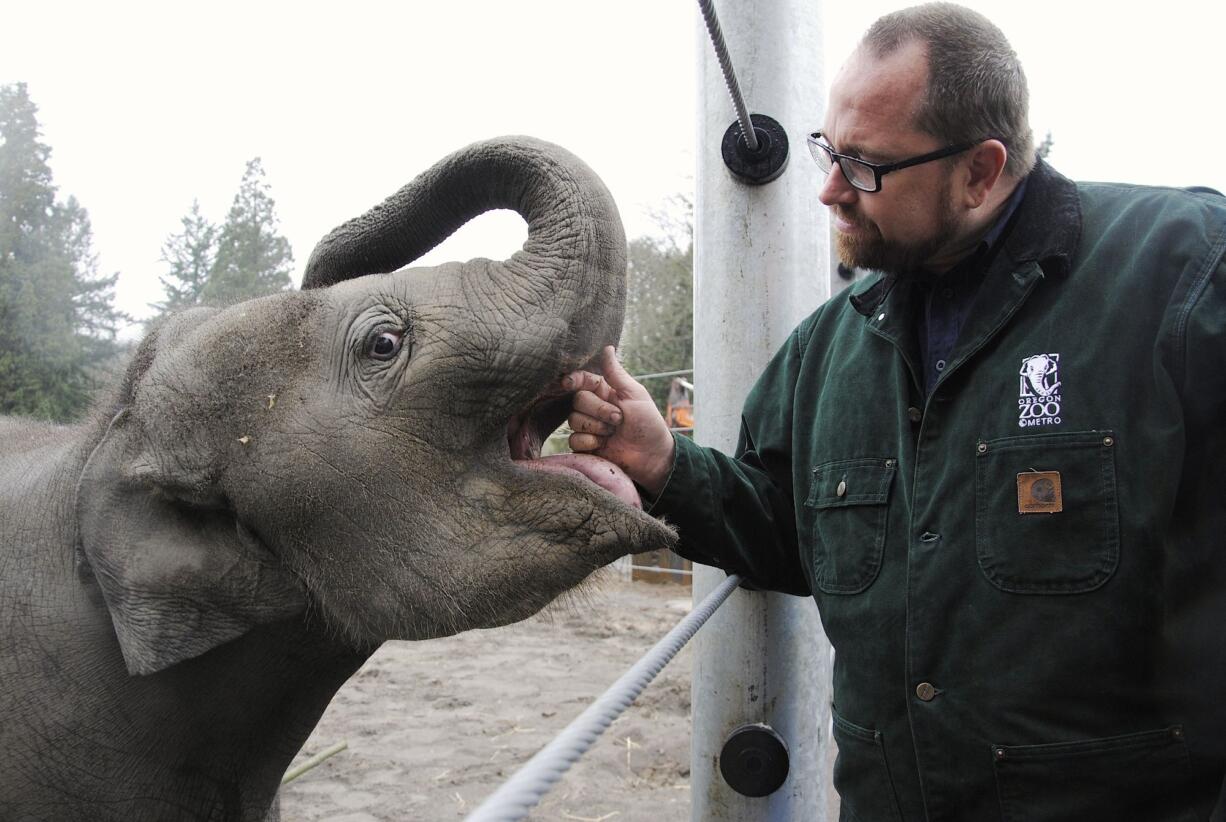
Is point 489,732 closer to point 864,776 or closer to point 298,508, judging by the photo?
point 864,776

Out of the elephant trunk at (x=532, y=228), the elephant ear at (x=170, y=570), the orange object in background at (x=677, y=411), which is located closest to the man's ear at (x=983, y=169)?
the elephant trunk at (x=532, y=228)

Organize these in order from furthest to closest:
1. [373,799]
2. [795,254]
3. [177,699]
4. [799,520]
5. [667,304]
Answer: [667,304] < [373,799] < [795,254] < [799,520] < [177,699]

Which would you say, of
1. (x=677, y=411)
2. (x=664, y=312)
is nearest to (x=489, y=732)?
(x=677, y=411)

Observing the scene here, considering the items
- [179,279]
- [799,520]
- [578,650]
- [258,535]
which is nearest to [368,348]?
[258,535]

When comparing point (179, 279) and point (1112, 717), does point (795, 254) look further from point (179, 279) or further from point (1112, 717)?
point (179, 279)

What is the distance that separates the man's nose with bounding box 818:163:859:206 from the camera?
209 centimetres

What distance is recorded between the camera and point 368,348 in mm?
1688

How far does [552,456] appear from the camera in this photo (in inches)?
69.2

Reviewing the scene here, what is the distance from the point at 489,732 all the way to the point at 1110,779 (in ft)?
15.7

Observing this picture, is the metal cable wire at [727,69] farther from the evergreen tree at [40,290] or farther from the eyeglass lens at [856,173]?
the evergreen tree at [40,290]

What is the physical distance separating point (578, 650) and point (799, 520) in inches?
248

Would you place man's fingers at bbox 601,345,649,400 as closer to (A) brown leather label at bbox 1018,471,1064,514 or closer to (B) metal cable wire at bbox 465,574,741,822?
(B) metal cable wire at bbox 465,574,741,822

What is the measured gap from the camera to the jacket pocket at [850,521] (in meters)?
1.91

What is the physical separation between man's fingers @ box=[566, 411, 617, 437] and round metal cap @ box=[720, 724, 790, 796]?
952mm
